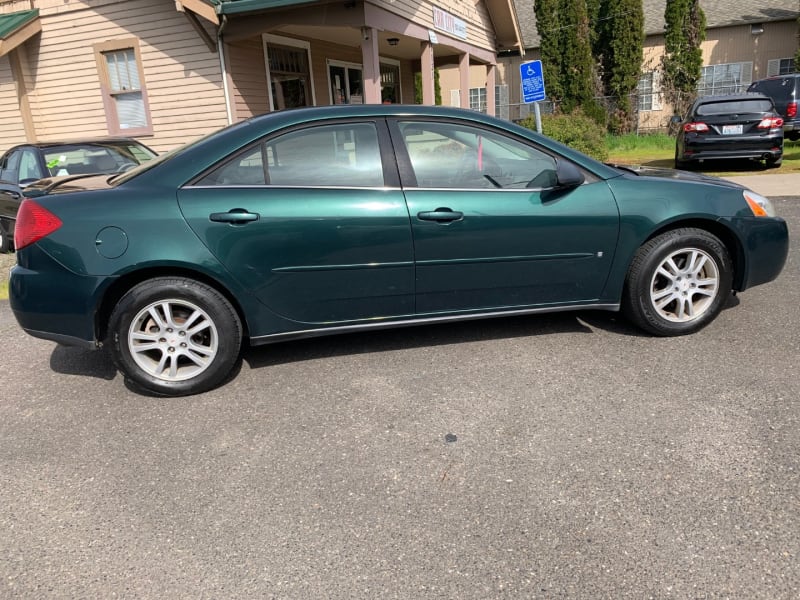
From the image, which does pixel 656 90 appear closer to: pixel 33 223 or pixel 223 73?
pixel 223 73

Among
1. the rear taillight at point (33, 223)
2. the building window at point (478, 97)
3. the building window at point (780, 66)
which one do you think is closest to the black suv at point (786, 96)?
the building window at point (780, 66)

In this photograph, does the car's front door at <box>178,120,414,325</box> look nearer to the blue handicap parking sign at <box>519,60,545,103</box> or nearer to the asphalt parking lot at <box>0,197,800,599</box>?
the asphalt parking lot at <box>0,197,800,599</box>

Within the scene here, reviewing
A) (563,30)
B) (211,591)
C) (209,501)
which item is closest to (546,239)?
(209,501)

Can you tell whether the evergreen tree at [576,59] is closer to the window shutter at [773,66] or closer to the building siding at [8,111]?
the window shutter at [773,66]

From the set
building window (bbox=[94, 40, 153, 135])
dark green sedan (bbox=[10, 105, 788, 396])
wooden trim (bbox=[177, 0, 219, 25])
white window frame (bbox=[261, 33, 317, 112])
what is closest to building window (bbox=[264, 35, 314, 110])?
white window frame (bbox=[261, 33, 317, 112])

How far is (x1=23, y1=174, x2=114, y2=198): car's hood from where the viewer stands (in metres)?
3.58

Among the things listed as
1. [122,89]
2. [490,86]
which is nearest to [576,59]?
[490,86]

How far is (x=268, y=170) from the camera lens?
11.8 feet

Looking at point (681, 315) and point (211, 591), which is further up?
point (681, 315)

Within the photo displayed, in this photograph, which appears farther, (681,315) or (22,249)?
(681,315)

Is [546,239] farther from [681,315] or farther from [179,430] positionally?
[179,430]

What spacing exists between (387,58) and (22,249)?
607 inches

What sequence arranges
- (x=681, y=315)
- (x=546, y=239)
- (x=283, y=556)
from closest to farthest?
Result: 1. (x=283, y=556)
2. (x=546, y=239)
3. (x=681, y=315)

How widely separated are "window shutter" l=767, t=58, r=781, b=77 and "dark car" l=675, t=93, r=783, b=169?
48.5 feet
